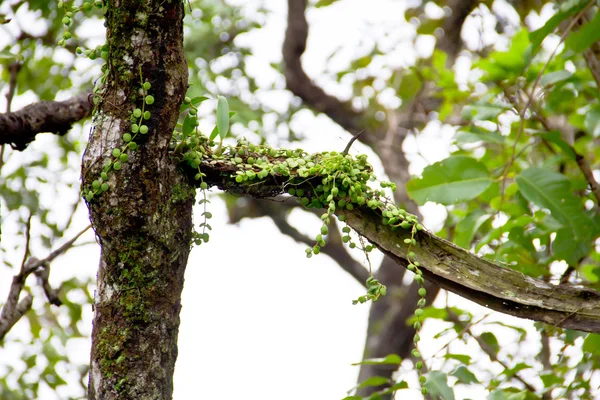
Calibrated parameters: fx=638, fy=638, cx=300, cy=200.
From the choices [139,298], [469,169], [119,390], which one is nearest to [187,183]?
[139,298]

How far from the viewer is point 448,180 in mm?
1423

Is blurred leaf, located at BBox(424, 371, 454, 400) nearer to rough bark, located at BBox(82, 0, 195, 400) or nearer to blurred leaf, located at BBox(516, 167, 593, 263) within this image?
blurred leaf, located at BBox(516, 167, 593, 263)

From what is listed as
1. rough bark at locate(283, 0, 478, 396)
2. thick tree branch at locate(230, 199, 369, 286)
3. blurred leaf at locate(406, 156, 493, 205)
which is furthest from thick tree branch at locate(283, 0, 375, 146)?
blurred leaf at locate(406, 156, 493, 205)

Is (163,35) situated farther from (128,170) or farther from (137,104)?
(128,170)

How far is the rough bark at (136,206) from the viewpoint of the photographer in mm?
1029

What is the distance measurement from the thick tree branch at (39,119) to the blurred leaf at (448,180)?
2.55ft

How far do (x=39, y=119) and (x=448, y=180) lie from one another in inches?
37.2

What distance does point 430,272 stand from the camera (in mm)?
1119

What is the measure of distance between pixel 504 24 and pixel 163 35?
2672 millimetres

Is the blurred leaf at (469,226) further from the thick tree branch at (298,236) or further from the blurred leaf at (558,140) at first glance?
the thick tree branch at (298,236)

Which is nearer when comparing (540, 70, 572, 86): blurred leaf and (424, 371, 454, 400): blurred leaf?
(424, 371, 454, 400): blurred leaf

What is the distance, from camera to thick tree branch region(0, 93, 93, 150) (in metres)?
1.41

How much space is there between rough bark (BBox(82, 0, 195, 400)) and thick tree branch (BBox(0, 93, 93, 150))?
0.45 m

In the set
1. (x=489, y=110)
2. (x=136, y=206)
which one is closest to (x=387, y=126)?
(x=489, y=110)
